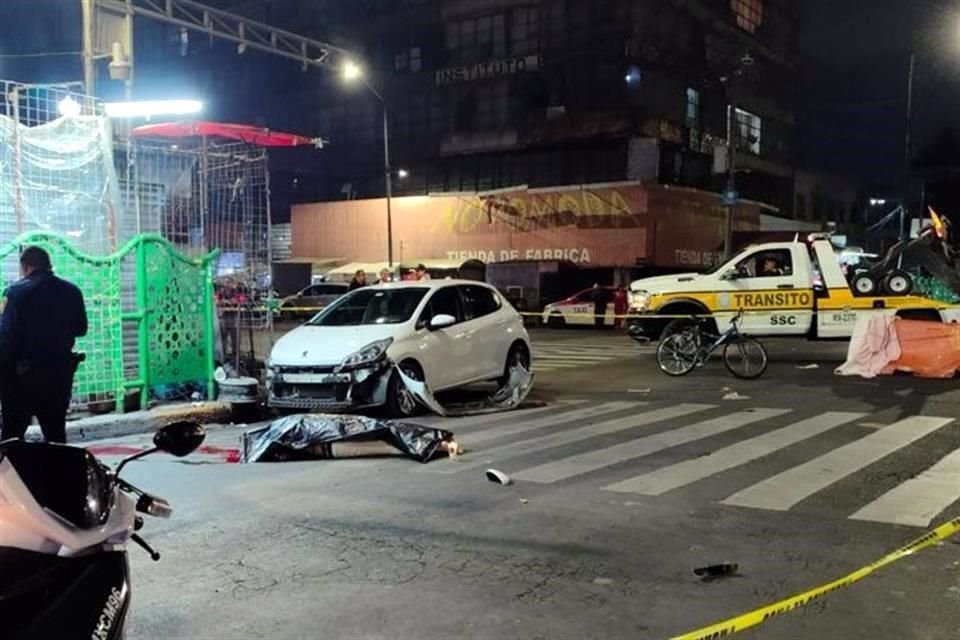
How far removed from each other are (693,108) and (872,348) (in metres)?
39.5

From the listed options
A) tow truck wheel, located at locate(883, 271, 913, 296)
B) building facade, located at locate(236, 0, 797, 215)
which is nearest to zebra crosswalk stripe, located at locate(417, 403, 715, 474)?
tow truck wheel, located at locate(883, 271, 913, 296)

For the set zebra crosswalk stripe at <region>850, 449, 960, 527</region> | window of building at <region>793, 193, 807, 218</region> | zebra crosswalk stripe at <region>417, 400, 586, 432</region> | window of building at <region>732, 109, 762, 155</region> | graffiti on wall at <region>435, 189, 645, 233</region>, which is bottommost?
zebra crosswalk stripe at <region>417, 400, 586, 432</region>

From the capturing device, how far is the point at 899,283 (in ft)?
53.1

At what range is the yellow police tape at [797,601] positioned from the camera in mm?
4145

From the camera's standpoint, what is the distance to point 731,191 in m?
29.3

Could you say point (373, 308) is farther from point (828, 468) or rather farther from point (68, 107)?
point (828, 468)

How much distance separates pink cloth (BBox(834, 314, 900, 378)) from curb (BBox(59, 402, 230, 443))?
10.6 m

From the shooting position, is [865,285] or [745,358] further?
[865,285]

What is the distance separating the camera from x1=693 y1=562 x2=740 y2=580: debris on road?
496 centimetres

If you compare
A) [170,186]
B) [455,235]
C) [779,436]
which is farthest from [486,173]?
[779,436]

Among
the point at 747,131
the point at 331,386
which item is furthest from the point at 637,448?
the point at 747,131

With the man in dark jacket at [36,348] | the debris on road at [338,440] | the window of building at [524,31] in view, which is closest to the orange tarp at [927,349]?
the debris on road at [338,440]

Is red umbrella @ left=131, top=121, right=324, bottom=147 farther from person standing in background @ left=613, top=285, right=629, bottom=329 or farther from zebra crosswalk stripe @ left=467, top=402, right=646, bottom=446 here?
person standing in background @ left=613, top=285, right=629, bottom=329

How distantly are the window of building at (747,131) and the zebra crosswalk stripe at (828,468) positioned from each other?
48747mm
